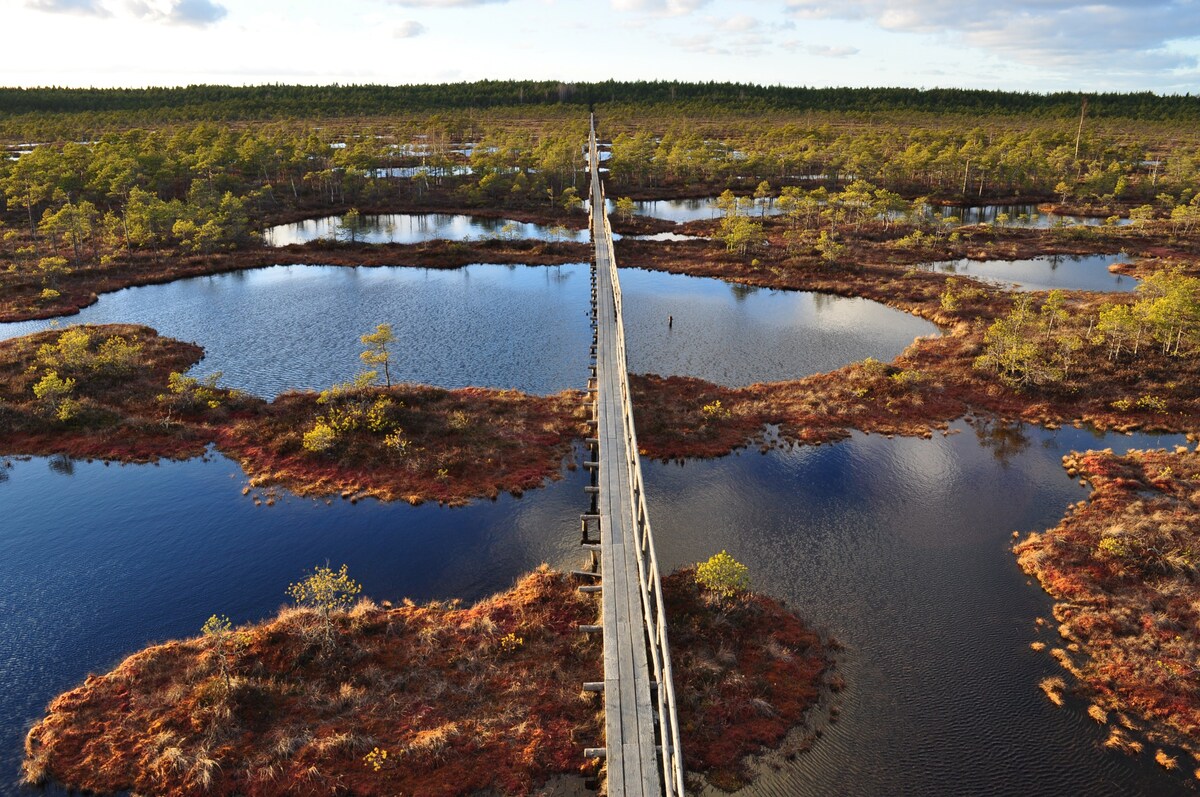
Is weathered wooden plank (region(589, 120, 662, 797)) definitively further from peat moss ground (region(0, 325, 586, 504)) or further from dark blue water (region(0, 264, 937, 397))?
dark blue water (region(0, 264, 937, 397))

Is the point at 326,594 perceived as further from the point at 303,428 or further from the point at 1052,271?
the point at 1052,271

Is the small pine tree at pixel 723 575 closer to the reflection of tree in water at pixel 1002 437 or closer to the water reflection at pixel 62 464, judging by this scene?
the reflection of tree in water at pixel 1002 437

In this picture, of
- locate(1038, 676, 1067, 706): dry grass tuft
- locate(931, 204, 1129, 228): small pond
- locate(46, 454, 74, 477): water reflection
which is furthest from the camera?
locate(931, 204, 1129, 228): small pond

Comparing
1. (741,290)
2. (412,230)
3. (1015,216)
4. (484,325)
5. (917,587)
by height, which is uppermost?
(1015,216)

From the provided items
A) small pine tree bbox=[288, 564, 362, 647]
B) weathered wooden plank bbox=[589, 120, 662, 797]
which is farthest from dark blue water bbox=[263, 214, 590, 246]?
small pine tree bbox=[288, 564, 362, 647]

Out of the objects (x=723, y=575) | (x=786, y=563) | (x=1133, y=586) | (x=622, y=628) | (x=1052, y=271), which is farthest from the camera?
(x=1052, y=271)

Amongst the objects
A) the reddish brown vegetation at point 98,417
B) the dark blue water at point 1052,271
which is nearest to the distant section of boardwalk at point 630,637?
the reddish brown vegetation at point 98,417

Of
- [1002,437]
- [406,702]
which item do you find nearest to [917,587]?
[1002,437]
